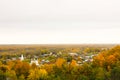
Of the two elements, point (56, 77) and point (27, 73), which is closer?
point (56, 77)

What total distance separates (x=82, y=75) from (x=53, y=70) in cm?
746

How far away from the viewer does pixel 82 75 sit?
2222 inches

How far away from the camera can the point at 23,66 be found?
6475cm

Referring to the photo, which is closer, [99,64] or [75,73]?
[75,73]

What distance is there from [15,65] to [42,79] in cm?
1201

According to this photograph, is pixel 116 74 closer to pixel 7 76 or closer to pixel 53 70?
pixel 53 70

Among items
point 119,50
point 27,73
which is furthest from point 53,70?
point 119,50

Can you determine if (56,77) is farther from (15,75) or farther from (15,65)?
(15,65)

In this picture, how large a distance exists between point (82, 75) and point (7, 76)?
13675mm

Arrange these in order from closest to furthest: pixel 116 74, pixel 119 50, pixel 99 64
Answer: pixel 116 74 < pixel 99 64 < pixel 119 50

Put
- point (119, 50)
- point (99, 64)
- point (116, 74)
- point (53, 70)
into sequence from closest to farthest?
point (116, 74)
point (53, 70)
point (99, 64)
point (119, 50)

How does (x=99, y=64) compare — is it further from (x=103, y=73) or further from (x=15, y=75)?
(x=15, y=75)

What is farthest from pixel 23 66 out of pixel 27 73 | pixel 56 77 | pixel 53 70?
pixel 56 77

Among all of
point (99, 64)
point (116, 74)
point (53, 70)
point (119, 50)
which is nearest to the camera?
point (116, 74)
